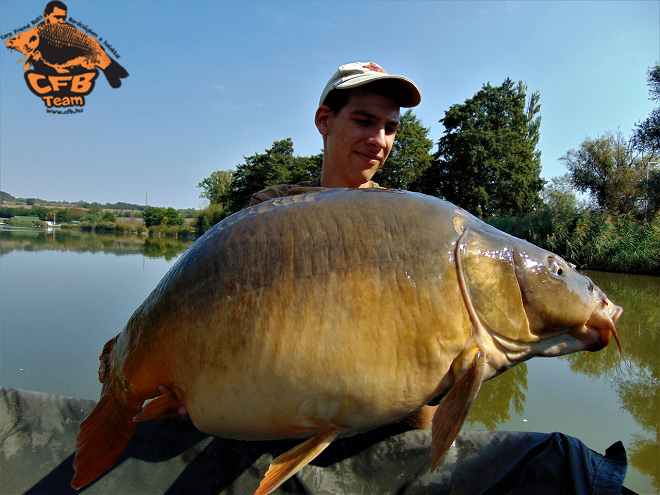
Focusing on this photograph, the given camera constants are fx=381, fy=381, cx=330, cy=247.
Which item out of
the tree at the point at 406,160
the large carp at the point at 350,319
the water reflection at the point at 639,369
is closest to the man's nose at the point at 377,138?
the large carp at the point at 350,319

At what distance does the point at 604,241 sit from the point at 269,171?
81.5ft

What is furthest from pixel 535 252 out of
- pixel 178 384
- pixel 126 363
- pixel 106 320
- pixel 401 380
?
pixel 106 320

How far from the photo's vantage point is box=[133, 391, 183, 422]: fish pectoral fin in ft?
3.66

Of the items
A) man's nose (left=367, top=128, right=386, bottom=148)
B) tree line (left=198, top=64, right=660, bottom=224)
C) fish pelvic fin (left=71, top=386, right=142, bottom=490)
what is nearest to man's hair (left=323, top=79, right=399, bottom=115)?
man's nose (left=367, top=128, right=386, bottom=148)

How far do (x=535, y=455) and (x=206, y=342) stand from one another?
1.27 meters

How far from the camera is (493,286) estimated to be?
982mm

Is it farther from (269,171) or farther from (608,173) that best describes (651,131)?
(269,171)

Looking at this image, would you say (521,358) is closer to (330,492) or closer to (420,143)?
(330,492)

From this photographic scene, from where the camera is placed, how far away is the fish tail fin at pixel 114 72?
9420 millimetres

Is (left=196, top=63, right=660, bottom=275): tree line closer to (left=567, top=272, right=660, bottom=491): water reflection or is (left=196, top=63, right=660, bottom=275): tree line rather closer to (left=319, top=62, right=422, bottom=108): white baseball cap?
(left=567, top=272, right=660, bottom=491): water reflection

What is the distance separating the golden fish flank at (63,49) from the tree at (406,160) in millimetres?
17841

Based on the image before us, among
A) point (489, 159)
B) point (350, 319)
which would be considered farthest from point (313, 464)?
point (489, 159)

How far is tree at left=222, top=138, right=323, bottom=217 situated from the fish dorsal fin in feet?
96.0

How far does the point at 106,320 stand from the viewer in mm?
6016
